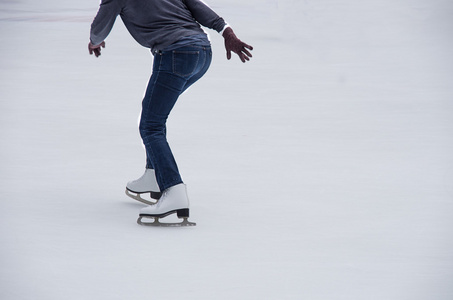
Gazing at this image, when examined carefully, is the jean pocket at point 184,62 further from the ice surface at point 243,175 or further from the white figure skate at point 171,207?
the ice surface at point 243,175

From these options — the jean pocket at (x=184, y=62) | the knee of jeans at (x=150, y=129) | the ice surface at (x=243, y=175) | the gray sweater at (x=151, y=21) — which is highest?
the gray sweater at (x=151, y=21)

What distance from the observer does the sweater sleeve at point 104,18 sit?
442 cm

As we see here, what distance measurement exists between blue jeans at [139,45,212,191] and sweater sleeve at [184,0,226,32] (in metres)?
0.13

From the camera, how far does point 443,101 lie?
28.4ft

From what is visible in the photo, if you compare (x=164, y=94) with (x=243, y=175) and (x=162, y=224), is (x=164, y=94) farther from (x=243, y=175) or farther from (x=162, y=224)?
(x=243, y=175)

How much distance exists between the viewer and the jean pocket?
444 centimetres

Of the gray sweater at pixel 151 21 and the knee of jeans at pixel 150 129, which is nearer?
the gray sweater at pixel 151 21

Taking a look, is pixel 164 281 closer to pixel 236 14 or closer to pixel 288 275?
pixel 288 275

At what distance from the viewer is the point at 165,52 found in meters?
4.46

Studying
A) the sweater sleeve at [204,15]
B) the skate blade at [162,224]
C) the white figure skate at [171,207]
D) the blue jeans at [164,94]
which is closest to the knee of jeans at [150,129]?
the blue jeans at [164,94]

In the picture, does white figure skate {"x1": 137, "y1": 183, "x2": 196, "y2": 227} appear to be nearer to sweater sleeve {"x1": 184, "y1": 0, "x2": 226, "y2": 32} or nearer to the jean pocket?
the jean pocket

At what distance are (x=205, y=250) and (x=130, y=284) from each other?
63cm

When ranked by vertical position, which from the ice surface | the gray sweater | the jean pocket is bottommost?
the ice surface

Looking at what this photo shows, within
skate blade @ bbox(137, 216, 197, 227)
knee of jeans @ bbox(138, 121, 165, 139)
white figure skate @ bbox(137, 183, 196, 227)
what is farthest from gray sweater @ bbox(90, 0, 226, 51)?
skate blade @ bbox(137, 216, 197, 227)
